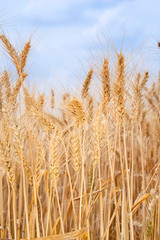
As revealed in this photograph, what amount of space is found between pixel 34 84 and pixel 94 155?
0.72 metres

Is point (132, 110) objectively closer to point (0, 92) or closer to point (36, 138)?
point (36, 138)

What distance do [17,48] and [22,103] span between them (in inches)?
12.3

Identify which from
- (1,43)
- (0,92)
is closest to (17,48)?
(1,43)

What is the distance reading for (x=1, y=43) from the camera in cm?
158

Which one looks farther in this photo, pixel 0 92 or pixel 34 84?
pixel 34 84

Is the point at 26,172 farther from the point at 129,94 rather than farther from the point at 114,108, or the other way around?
the point at 129,94

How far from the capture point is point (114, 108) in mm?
1592

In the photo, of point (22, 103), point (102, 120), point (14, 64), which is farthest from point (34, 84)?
point (102, 120)

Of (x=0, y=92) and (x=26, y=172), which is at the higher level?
(x=0, y=92)

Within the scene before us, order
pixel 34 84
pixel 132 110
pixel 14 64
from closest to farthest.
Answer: pixel 14 64, pixel 132 110, pixel 34 84

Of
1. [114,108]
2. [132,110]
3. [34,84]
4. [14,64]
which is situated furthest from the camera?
[34,84]

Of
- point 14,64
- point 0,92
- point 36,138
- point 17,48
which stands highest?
point 17,48

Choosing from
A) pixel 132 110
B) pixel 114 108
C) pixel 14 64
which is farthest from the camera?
pixel 132 110

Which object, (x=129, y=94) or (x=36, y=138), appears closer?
(x=36, y=138)
